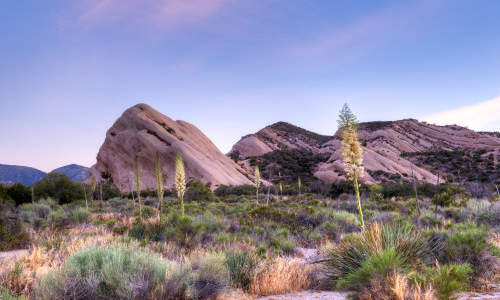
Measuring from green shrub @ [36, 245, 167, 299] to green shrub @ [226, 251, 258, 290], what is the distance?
1.20 m

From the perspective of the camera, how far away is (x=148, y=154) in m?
32.3

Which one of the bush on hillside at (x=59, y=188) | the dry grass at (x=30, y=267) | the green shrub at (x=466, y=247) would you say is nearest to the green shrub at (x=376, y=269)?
the green shrub at (x=466, y=247)

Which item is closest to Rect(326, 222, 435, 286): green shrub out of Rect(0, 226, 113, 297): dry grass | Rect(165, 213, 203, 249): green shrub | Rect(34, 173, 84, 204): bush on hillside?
Rect(165, 213, 203, 249): green shrub

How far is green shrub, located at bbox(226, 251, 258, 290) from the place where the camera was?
4.70 metres

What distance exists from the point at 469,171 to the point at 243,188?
97.2 ft

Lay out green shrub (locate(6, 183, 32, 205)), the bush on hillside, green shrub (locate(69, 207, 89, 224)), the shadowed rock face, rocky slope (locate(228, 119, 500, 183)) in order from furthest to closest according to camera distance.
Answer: rocky slope (locate(228, 119, 500, 183)), the shadowed rock face, the bush on hillside, green shrub (locate(6, 183, 32, 205)), green shrub (locate(69, 207, 89, 224))

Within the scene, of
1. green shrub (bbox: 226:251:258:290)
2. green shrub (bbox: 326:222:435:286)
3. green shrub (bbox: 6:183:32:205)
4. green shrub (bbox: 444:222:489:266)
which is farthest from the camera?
green shrub (bbox: 6:183:32:205)

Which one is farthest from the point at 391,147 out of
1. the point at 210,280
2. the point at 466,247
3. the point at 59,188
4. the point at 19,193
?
the point at 210,280

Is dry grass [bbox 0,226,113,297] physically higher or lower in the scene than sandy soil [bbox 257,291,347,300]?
higher

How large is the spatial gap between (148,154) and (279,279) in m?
29.8

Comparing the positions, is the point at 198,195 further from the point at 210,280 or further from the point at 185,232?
the point at 210,280

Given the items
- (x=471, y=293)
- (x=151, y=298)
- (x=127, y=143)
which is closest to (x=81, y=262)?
(x=151, y=298)

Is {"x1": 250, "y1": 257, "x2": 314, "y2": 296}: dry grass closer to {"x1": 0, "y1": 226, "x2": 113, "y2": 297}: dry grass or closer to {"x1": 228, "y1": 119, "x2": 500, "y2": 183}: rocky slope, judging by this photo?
{"x1": 0, "y1": 226, "x2": 113, "y2": 297}: dry grass

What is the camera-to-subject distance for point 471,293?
422 cm
